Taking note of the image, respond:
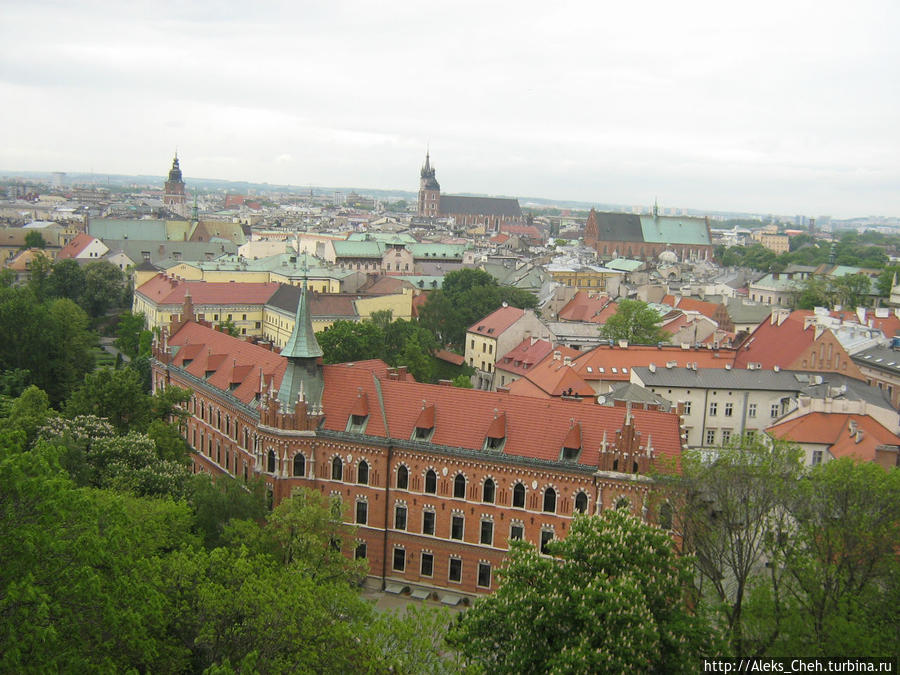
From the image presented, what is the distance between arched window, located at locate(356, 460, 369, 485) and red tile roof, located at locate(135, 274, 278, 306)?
75356 millimetres

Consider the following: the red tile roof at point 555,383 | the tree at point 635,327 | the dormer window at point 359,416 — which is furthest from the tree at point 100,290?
the dormer window at point 359,416

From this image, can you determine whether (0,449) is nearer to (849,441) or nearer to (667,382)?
(849,441)

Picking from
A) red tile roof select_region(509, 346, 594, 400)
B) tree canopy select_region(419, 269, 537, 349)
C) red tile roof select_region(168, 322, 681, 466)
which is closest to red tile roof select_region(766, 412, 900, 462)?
red tile roof select_region(509, 346, 594, 400)

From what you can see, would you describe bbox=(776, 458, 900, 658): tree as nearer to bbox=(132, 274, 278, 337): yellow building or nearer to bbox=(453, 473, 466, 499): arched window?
bbox=(453, 473, 466, 499): arched window

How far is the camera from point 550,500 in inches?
1973

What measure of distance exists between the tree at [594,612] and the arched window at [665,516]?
19.4 feet

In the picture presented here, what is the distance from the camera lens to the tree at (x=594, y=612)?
31297 millimetres

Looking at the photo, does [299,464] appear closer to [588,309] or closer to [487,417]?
[487,417]

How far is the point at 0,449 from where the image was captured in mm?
31984

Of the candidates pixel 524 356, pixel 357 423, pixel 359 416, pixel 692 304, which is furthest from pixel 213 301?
pixel 359 416

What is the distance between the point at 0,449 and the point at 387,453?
24.8m

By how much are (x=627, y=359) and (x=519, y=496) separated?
3957cm

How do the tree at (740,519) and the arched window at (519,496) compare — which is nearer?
the tree at (740,519)

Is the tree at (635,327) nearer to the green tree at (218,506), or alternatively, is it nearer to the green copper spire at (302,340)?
the green copper spire at (302,340)
